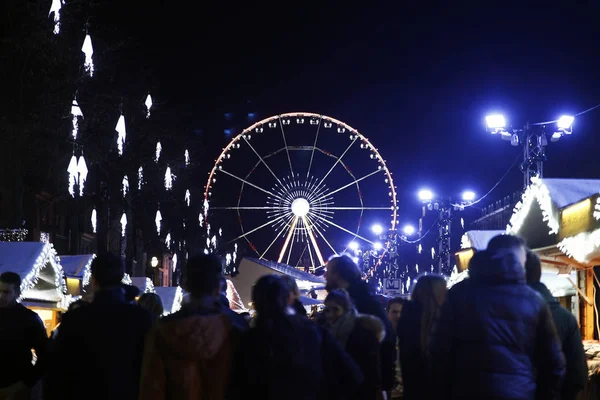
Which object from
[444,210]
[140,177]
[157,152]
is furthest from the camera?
[444,210]

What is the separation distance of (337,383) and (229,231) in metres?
66.0

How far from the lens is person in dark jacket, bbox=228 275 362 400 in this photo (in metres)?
4.47

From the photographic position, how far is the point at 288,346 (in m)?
4.48

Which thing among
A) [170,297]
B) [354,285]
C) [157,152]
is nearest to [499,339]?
[354,285]

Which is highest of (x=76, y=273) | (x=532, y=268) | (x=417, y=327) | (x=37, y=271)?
(x=76, y=273)

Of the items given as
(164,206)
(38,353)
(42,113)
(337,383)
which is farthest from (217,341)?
(164,206)

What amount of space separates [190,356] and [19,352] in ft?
9.19

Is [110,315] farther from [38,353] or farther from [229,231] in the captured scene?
[229,231]

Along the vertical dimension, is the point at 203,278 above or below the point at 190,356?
above

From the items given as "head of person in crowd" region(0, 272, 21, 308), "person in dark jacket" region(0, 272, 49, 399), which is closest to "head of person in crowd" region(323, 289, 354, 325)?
"person in dark jacket" region(0, 272, 49, 399)

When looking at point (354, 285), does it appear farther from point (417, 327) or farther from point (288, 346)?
point (288, 346)

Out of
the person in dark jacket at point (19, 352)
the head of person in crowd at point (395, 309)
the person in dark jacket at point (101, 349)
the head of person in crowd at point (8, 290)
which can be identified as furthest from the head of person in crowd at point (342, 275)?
the head of person in crowd at point (395, 309)

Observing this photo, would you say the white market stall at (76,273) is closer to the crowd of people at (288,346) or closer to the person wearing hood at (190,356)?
the crowd of people at (288,346)

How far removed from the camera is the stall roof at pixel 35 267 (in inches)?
536
